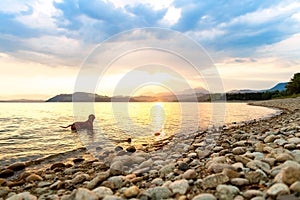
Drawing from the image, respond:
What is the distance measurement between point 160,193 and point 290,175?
1775mm

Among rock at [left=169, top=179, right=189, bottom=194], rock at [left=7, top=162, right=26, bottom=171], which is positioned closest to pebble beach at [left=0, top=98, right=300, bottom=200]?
rock at [left=169, top=179, right=189, bottom=194]

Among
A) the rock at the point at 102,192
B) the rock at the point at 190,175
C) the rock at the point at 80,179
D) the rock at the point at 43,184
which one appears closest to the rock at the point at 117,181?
the rock at the point at 102,192

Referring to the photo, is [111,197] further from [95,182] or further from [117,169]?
[117,169]

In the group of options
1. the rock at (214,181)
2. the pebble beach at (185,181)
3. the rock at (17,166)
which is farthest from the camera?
the rock at (17,166)

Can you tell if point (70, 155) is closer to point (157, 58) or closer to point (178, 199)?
point (157, 58)

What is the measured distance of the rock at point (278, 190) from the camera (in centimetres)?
275

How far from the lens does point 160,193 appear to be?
3.29 metres

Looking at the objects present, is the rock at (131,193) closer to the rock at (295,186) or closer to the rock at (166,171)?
the rock at (166,171)

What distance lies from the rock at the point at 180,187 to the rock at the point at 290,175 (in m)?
1.32

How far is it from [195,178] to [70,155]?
5.61m

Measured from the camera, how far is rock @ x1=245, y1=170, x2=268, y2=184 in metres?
3.33

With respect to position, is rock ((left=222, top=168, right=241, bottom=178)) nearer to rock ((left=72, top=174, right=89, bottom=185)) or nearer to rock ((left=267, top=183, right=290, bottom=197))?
rock ((left=267, top=183, right=290, bottom=197))

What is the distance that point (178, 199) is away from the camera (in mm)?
3070

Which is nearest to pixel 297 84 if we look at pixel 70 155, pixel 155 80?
pixel 155 80
